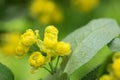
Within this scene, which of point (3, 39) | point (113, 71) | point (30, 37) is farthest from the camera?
point (3, 39)

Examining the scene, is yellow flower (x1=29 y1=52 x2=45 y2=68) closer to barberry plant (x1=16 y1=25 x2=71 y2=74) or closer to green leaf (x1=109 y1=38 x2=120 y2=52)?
barberry plant (x1=16 y1=25 x2=71 y2=74)

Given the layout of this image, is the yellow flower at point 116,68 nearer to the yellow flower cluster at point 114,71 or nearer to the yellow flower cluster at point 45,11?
the yellow flower cluster at point 114,71

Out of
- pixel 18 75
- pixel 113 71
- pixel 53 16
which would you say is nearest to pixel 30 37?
pixel 113 71

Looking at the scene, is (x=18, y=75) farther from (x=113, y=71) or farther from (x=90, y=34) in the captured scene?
(x=113, y=71)

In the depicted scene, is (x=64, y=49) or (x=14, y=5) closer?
(x=64, y=49)

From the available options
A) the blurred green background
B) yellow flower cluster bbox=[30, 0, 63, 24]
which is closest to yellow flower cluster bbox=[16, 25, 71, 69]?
the blurred green background

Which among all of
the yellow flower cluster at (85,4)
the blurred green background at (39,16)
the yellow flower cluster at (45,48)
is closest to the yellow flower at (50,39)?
the yellow flower cluster at (45,48)
